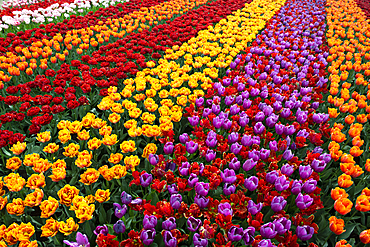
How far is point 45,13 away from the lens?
8.77 metres

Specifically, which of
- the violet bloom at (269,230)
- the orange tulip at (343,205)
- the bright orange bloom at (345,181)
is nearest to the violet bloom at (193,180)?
the violet bloom at (269,230)

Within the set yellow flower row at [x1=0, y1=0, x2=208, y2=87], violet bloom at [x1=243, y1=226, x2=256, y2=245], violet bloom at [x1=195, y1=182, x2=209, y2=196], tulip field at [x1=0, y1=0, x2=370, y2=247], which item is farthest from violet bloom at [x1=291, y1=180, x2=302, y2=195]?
yellow flower row at [x1=0, y1=0, x2=208, y2=87]

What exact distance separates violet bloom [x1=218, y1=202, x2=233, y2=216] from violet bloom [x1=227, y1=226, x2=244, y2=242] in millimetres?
142

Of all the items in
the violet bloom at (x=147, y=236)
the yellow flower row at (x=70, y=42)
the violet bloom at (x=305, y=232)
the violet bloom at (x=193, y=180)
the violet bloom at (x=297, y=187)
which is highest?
the yellow flower row at (x=70, y=42)

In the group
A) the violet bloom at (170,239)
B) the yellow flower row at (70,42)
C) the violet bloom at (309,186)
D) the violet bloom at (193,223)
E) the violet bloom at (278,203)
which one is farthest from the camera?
the yellow flower row at (70,42)

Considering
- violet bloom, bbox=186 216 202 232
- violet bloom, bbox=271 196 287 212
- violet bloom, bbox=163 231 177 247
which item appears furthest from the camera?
violet bloom, bbox=271 196 287 212

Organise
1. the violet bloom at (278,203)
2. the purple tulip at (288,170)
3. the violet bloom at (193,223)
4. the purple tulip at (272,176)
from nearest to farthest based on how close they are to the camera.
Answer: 1. the violet bloom at (193,223)
2. the violet bloom at (278,203)
3. the purple tulip at (272,176)
4. the purple tulip at (288,170)

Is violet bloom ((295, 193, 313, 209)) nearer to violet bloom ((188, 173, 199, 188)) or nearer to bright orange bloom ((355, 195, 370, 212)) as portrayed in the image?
bright orange bloom ((355, 195, 370, 212))

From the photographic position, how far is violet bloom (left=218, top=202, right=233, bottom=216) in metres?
1.99

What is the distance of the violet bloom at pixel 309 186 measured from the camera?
2.24 m

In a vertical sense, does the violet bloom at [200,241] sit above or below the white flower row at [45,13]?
below

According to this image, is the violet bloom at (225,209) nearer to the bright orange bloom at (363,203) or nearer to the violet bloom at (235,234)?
the violet bloom at (235,234)

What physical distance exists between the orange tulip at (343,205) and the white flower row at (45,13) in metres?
8.90

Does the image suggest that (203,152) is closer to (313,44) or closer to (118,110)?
(118,110)
